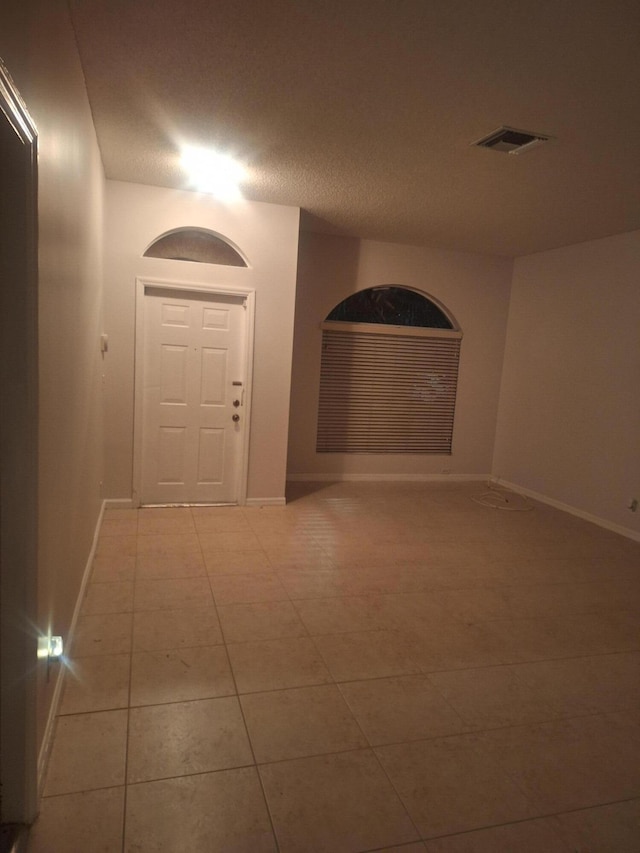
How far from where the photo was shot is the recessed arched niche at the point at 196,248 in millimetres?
4629

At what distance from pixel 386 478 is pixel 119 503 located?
10.3 feet

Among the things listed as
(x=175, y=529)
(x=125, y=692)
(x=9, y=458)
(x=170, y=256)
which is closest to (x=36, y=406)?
(x=9, y=458)

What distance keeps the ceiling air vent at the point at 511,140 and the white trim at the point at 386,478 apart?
12.8ft

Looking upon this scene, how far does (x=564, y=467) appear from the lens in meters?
5.64

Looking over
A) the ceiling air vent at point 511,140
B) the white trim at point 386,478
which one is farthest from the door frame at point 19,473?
the white trim at point 386,478

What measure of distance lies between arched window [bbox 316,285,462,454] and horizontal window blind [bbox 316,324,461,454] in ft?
0.04

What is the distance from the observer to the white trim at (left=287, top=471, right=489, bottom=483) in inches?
245

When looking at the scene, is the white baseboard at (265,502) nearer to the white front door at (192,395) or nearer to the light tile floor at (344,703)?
the white front door at (192,395)

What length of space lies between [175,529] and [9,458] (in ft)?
9.73

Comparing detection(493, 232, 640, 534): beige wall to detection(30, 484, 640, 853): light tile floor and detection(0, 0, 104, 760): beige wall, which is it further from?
detection(0, 0, 104, 760): beige wall

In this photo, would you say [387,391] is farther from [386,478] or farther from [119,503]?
[119,503]

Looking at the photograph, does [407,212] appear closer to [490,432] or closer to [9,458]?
[490,432]

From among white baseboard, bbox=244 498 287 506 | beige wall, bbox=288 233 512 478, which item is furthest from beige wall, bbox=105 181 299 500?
beige wall, bbox=288 233 512 478

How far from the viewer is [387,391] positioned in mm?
6383
